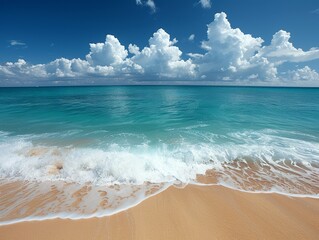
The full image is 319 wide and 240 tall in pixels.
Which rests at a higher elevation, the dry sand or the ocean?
the dry sand

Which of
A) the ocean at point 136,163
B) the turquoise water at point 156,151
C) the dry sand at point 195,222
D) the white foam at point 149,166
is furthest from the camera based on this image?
the turquoise water at point 156,151

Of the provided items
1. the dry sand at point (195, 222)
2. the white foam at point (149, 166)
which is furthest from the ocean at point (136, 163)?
the dry sand at point (195, 222)

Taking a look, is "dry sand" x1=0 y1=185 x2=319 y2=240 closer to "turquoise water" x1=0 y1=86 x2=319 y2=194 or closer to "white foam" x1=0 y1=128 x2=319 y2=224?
"white foam" x1=0 y1=128 x2=319 y2=224

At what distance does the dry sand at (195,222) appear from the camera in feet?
14.0

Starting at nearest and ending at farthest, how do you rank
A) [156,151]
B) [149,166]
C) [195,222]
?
[195,222] < [149,166] < [156,151]

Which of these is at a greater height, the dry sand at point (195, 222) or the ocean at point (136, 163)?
the dry sand at point (195, 222)

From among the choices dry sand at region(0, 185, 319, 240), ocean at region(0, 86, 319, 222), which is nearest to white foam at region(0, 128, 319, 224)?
ocean at region(0, 86, 319, 222)

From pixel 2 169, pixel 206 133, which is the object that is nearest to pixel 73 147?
pixel 2 169

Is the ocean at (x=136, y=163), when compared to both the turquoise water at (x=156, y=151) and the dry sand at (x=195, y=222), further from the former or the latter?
the dry sand at (x=195, y=222)

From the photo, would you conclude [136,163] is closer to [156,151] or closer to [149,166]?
[149,166]

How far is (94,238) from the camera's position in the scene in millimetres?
4141

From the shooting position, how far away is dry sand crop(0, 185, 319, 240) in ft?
14.0

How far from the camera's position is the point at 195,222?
4684 mm

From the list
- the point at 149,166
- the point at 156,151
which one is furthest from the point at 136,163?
the point at 156,151
